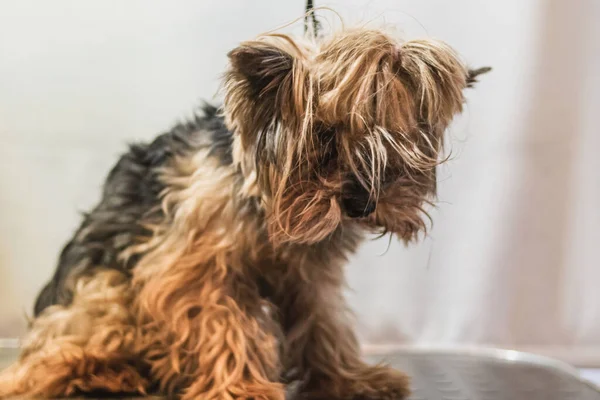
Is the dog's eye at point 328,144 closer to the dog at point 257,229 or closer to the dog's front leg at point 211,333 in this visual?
the dog at point 257,229

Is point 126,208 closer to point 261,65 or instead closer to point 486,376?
point 261,65

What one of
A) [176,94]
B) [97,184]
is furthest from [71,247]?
[176,94]

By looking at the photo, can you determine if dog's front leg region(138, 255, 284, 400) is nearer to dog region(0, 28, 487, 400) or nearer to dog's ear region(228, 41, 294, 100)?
dog region(0, 28, 487, 400)

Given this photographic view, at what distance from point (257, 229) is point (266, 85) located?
0.23 metres

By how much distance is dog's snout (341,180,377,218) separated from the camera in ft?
2.89

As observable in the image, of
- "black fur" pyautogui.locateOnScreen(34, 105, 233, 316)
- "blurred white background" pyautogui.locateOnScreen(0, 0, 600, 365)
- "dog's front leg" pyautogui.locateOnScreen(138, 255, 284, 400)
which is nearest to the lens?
"dog's front leg" pyautogui.locateOnScreen(138, 255, 284, 400)

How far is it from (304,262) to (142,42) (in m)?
Answer: 0.70

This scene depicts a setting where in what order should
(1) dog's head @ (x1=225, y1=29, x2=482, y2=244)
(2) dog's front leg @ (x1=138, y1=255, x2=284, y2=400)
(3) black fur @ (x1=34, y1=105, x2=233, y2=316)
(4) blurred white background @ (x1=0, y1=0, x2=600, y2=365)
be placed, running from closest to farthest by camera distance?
(1) dog's head @ (x1=225, y1=29, x2=482, y2=244)
(2) dog's front leg @ (x1=138, y1=255, x2=284, y2=400)
(3) black fur @ (x1=34, y1=105, x2=233, y2=316)
(4) blurred white background @ (x1=0, y1=0, x2=600, y2=365)

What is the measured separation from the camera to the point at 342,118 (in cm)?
86

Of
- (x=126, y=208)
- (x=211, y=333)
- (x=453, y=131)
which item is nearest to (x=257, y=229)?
(x=211, y=333)

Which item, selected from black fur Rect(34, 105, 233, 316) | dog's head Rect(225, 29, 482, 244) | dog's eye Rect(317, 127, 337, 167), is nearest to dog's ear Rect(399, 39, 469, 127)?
dog's head Rect(225, 29, 482, 244)

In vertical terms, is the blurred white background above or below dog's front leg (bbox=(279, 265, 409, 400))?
above

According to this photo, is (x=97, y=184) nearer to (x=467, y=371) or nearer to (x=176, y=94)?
Answer: (x=176, y=94)

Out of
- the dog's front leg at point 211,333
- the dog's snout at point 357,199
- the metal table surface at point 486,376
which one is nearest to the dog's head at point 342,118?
the dog's snout at point 357,199
